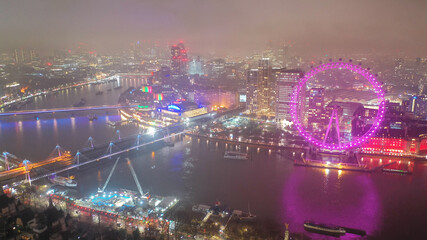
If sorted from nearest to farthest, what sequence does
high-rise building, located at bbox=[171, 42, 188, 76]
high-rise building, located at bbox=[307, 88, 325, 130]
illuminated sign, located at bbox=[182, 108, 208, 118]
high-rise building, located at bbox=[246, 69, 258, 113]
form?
high-rise building, located at bbox=[307, 88, 325, 130] < illuminated sign, located at bbox=[182, 108, 208, 118] < high-rise building, located at bbox=[246, 69, 258, 113] < high-rise building, located at bbox=[171, 42, 188, 76]

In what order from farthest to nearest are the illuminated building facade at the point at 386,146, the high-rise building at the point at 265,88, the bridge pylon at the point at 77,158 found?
the high-rise building at the point at 265,88 < the illuminated building facade at the point at 386,146 < the bridge pylon at the point at 77,158

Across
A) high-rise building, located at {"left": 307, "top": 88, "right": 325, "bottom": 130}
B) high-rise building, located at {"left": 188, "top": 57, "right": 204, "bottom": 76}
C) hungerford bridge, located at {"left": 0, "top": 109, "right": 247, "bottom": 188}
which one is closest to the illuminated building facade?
high-rise building, located at {"left": 307, "top": 88, "right": 325, "bottom": 130}

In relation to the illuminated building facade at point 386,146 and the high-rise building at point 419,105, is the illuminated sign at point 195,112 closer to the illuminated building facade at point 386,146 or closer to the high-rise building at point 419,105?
the illuminated building facade at point 386,146

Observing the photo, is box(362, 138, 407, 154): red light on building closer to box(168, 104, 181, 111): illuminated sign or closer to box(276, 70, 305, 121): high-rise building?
box(276, 70, 305, 121): high-rise building

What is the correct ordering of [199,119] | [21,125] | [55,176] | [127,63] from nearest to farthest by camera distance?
[55,176] < [21,125] < [199,119] < [127,63]

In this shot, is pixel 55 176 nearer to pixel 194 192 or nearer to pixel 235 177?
pixel 194 192

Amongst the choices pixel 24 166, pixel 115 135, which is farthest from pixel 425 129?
pixel 24 166

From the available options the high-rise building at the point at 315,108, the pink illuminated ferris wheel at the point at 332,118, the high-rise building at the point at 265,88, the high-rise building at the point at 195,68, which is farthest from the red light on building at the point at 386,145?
the high-rise building at the point at 195,68
